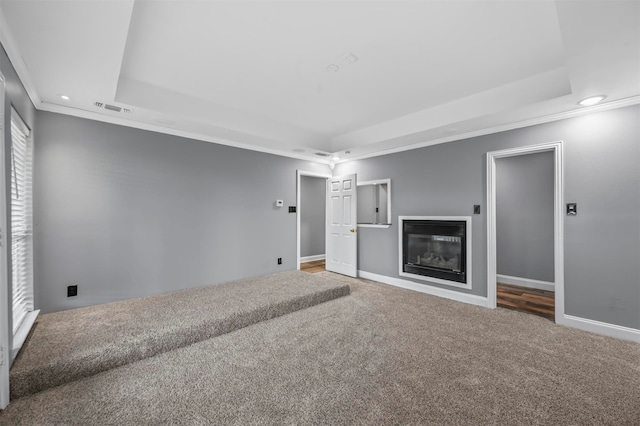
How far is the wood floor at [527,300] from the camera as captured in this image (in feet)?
11.8

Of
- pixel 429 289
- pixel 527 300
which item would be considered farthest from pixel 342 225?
pixel 527 300

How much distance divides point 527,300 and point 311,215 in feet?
15.7

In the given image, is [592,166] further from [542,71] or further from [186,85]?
[186,85]

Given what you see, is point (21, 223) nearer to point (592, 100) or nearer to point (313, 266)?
point (313, 266)

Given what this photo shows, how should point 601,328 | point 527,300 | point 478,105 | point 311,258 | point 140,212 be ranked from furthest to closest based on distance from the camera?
point 311,258, point 527,300, point 140,212, point 478,105, point 601,328

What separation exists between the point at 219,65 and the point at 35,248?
2.66 metres

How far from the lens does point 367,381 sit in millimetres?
2029

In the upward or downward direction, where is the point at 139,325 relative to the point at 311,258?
upward

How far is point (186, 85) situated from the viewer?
305 cm

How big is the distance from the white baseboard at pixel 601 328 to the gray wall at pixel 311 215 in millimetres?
5095

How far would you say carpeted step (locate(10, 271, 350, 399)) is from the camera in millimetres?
2010

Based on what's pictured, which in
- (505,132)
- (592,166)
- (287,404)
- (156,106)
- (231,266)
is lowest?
(287,404)

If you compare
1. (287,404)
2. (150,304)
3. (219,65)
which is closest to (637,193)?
(287,404)

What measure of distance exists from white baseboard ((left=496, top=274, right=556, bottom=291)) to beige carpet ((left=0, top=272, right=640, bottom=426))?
6.27ft
